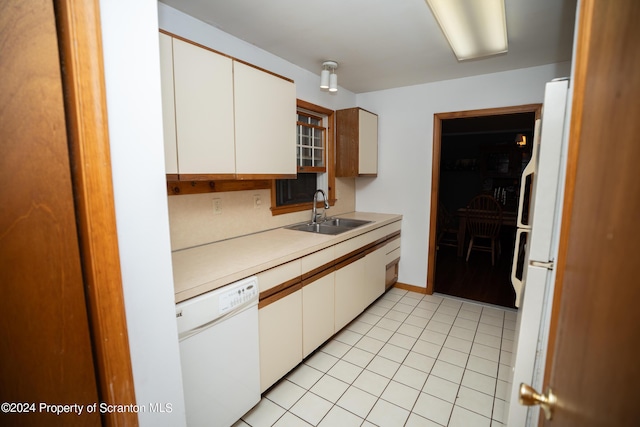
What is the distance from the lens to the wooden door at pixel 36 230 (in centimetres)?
59

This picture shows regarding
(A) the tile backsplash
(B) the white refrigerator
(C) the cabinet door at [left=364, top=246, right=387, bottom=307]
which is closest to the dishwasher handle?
(A) the tile backsplash

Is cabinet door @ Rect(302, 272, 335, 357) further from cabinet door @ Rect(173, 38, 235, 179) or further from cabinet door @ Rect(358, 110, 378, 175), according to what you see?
cabinet door @ Rect(358, 110, 378, 175)

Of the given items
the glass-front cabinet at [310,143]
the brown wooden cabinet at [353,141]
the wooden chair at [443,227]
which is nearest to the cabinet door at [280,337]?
the glass-front cabinet at [310,143]

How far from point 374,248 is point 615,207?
258 cm

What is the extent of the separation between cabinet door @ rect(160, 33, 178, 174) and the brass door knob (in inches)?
61.2

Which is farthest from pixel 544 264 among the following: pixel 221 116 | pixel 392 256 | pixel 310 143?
pixel 310 143

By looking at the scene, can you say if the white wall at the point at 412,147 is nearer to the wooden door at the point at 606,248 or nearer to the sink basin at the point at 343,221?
the sink basin at the point at 343,221

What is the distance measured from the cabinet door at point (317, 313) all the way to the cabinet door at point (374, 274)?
63cm

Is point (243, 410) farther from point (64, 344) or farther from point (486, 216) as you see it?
point (486, 216)

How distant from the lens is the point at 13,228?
60cm

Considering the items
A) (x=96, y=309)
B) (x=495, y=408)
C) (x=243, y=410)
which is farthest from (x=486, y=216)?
(x=96, y=309)

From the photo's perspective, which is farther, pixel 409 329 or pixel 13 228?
pixel 409 329

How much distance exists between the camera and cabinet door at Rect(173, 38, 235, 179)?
1.48m

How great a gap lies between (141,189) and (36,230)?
261 mm
